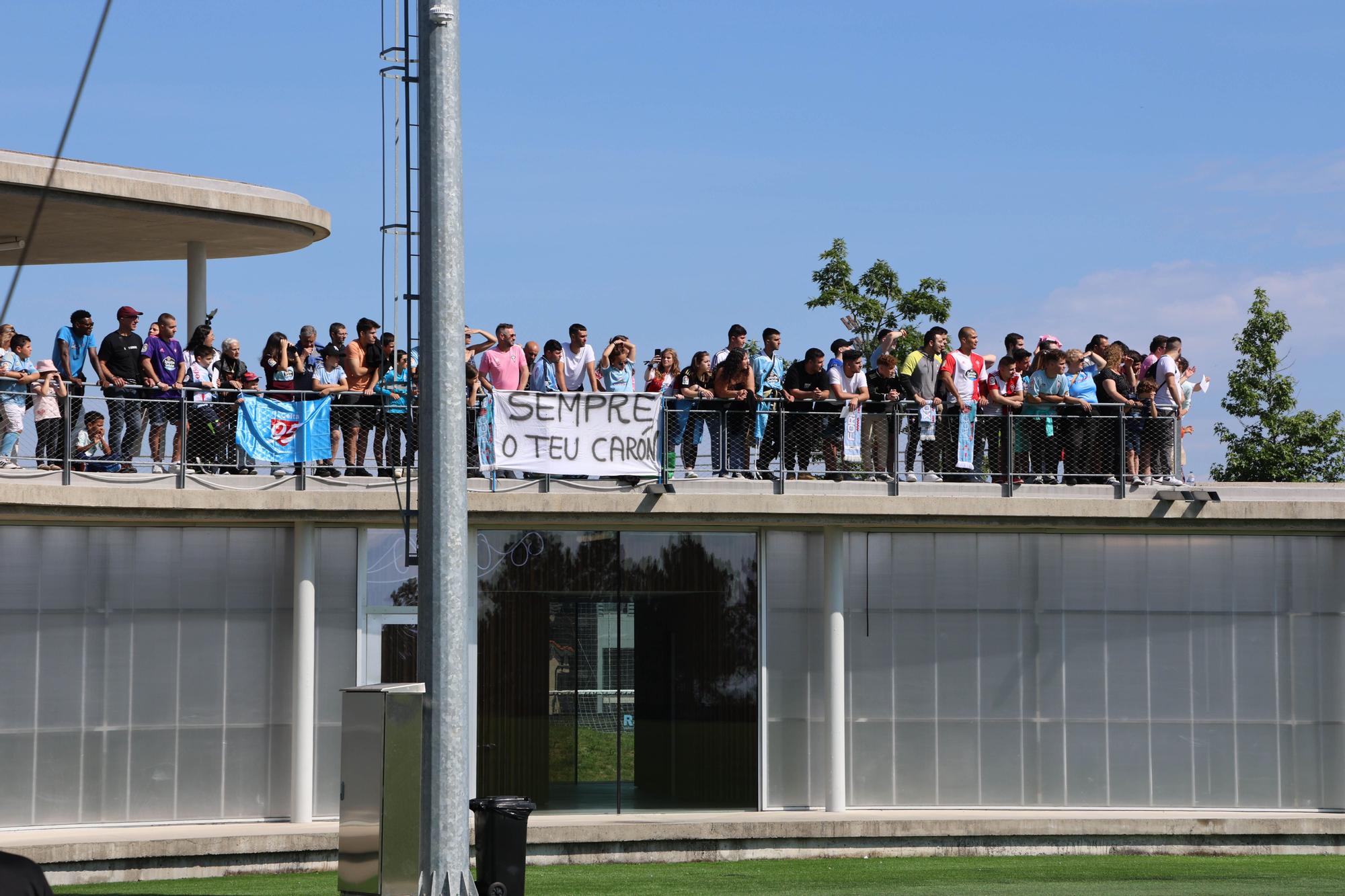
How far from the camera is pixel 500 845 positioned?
12.6m

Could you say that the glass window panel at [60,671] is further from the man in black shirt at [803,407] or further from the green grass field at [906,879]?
the man in black shirt at [803,407]

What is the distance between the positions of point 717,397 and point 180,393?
6.06 metres

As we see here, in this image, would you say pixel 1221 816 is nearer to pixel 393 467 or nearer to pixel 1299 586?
pixel 1299 586

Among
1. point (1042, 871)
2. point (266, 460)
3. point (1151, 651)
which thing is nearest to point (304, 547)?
point (266, 460)

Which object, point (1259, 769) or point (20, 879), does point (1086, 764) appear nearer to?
point (1259, 769)

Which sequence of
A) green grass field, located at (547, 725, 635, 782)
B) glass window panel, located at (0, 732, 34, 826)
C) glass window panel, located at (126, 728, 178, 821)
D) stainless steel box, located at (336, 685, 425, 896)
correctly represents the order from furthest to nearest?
green grass field, located at (547, 725, 635, 782) → glass window panel, located at (126, 728, 178, 821) → glass window panel, located at (0, 732, 34, 826) → stainless steel box, located at (336, 685, 425, 896)

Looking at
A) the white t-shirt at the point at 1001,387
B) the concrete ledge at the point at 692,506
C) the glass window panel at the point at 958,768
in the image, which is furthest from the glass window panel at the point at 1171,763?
the white t-shirt at the point at 1001,387

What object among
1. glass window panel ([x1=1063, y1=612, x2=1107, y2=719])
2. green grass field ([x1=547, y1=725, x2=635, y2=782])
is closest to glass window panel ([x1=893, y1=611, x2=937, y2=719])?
glass window panel ([x1=1063, y1=612, x2=1107, y2=719])

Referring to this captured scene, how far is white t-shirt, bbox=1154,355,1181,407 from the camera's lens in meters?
20.0

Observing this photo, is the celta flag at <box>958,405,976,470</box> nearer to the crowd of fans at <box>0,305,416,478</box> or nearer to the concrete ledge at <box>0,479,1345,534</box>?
the concrete ledge at <box>0,479,1345,534</box>

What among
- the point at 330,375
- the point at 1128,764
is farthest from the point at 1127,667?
the point at 330,375

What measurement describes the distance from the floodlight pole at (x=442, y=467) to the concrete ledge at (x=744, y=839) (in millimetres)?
8068

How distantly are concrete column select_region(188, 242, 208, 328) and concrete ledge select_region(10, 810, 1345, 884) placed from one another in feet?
26.3

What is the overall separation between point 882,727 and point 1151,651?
357 centimetres
